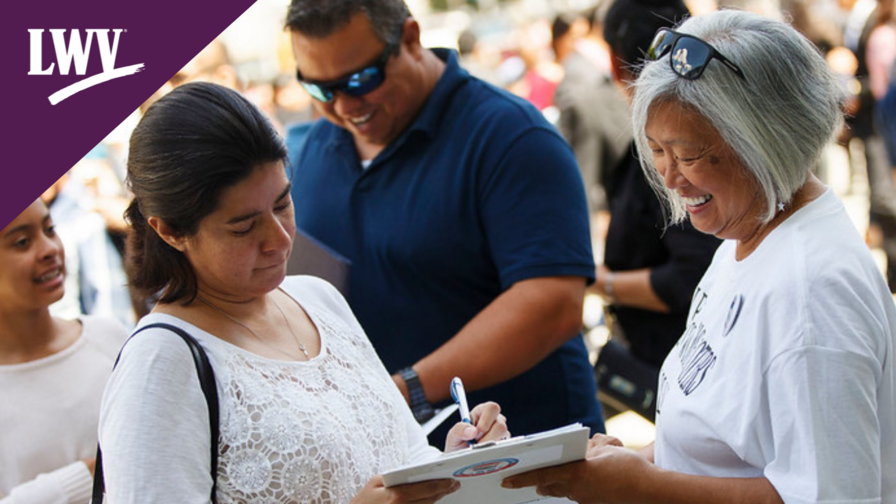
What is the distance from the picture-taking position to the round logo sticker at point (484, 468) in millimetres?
1559

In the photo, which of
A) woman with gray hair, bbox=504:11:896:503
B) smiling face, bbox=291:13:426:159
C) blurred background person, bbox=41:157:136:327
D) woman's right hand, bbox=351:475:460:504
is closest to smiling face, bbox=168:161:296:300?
woman's right hand, bbox=351:475:460:504

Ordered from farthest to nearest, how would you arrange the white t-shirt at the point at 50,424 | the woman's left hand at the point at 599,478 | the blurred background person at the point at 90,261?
the blurred background person at the point at 90,261, the white t-shirt at the point at 50,424, the woman's left hand at the point at 599,478

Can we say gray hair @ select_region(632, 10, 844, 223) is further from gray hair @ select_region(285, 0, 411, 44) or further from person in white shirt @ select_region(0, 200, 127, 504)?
person in white shirt @ select_region(0, 200, 127, 504)

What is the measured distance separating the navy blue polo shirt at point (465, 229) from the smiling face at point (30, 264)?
30.5 inches

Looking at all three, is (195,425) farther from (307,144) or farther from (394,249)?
(307,144)

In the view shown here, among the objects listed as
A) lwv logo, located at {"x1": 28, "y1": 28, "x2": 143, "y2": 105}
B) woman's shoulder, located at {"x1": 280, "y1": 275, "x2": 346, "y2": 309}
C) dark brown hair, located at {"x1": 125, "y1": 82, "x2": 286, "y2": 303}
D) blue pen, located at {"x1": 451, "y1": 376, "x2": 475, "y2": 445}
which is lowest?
blue pen, located at {"x1": 451, "y1": 376, "x2": 475, "y2": 445}

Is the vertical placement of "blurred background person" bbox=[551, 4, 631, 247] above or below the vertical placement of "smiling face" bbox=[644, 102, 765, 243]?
below

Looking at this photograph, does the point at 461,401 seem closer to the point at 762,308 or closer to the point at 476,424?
the point at 476,424

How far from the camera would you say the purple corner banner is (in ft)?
10.2

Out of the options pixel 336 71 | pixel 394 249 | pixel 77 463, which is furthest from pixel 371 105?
pixel 77 463

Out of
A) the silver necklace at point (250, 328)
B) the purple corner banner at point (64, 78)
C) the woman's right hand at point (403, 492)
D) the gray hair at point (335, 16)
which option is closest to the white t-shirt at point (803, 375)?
the woman's right hand at point (403, 492)

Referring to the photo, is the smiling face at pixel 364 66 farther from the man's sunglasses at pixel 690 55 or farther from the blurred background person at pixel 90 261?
the blurred background person at pixel 90 261

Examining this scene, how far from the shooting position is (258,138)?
1682 millimetres

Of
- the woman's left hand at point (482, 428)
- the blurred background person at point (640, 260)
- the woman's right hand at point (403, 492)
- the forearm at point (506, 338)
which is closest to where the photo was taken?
the woman's right hand at point (403, 492)
